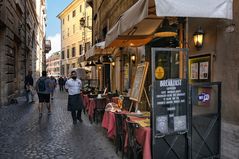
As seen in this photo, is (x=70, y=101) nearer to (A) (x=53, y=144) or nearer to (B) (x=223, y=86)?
(A) (x=53, y=144)

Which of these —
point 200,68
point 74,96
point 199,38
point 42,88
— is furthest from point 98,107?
point 199,38

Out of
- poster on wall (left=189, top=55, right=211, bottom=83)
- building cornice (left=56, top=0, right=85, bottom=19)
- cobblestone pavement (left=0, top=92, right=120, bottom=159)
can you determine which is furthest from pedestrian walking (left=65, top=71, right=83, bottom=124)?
building cornice (left=56, top=0, right=85, bottom=19)

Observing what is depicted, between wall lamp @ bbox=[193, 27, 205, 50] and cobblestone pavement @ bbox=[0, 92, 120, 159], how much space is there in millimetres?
2740

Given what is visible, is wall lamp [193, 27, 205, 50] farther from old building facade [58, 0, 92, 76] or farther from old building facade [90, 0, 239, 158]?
old building facade [58, 0, 92, 76]

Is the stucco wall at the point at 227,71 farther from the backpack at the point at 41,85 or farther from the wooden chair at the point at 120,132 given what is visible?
the backpack at the point at 41,85

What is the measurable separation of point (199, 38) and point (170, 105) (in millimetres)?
2236

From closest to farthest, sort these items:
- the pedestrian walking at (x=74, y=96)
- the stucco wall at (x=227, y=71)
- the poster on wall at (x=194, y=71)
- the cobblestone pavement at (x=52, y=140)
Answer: the stucco wall at (x=227, y=71) → the cobblestone pavement at (x=52, y=140) → the poster on wall at (x=194, y=71) → the pedestrian walking at (x=74, y=96)

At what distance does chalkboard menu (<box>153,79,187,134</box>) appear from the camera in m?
4.88

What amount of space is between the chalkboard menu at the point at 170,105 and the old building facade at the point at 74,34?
39.2m

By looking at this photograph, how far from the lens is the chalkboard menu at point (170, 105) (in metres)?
4.88

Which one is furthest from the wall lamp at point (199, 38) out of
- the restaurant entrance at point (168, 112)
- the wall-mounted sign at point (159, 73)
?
the wall-mounted sign at point (159, 73)

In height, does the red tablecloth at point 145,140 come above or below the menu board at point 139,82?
below

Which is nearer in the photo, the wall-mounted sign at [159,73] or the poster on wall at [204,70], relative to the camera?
the wall-mounted sign at [159,73]

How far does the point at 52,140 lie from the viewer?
770 centimetres
